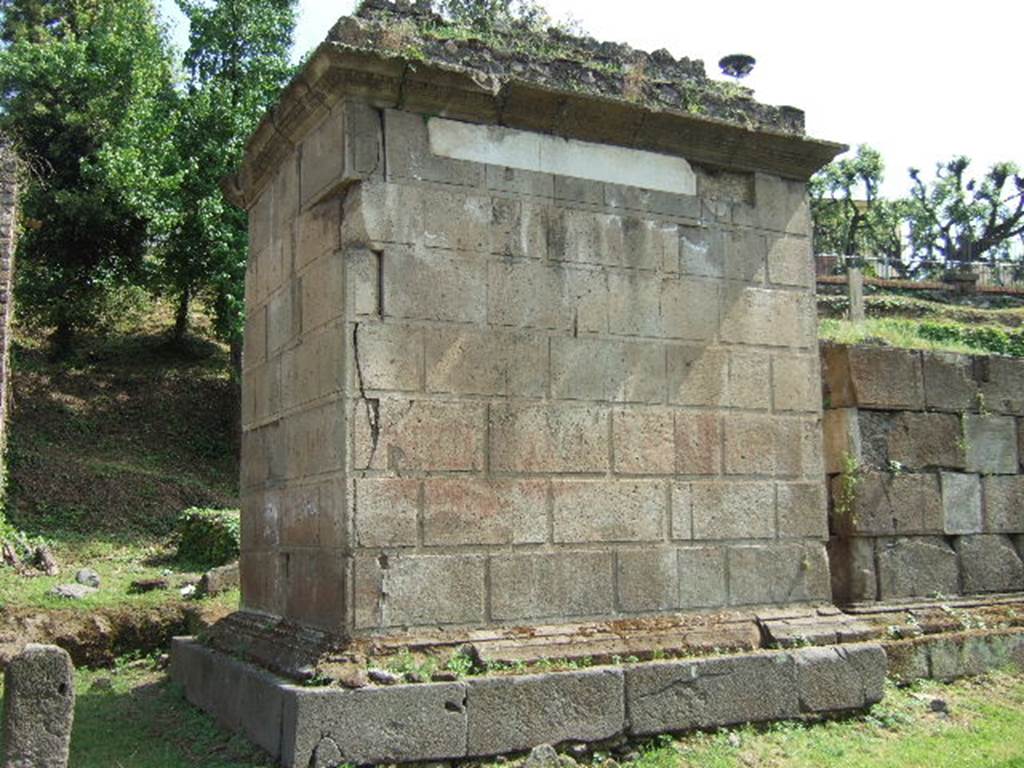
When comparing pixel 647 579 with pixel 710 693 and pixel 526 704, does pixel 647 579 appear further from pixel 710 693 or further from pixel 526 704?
pixel 526 704

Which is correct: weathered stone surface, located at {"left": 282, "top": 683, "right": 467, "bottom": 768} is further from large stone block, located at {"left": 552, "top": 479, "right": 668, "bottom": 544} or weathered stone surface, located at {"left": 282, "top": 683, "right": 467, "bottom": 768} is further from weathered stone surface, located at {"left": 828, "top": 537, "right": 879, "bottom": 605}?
weathered stone surface, located at {"left": 828, "top": 537, "right": 879, "bottom": 605}

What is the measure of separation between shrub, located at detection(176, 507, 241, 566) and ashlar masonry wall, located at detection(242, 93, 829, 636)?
6.88m

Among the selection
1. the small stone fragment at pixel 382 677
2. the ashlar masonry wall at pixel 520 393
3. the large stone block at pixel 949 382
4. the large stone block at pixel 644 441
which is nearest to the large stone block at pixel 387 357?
the ashlar masonry wall at pixel 520 393

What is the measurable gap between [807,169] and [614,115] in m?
1.67

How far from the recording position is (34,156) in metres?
21.8

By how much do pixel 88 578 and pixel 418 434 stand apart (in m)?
8.42

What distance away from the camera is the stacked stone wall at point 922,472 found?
7.43 metres

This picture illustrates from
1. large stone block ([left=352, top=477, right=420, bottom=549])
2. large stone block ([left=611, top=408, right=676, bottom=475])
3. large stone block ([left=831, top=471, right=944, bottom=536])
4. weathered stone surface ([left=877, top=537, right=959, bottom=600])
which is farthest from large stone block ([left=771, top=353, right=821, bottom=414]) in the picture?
large stone block ([left=352, top=477, right=420, bottom=549])

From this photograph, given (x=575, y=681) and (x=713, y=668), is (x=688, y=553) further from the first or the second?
(x=575, y=681)

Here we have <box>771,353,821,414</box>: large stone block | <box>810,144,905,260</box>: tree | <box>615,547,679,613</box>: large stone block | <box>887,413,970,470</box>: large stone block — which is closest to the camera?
<box>615,547,679,613</box>: large stone block

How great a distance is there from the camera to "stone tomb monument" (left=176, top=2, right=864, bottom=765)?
5715 mm

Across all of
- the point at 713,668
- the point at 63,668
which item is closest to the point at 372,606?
the point at 63,668

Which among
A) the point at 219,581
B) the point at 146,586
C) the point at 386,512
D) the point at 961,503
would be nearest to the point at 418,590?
the point at 386,512

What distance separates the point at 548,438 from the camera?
6.09 m
